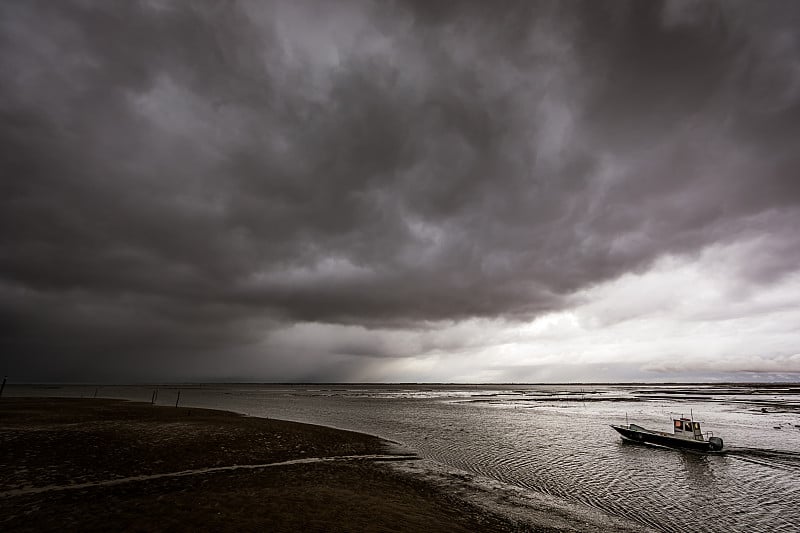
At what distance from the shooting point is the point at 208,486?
1773cm

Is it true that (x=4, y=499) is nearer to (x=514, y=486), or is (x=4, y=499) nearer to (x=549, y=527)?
(x=549, y=527)

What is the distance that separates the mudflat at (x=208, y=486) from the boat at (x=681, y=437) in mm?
25629

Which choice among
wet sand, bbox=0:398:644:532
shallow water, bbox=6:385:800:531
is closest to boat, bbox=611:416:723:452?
shallow water, bbox=6:385:800:531

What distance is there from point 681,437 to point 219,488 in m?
39.2

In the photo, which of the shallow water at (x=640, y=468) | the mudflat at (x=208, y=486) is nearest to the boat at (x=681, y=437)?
the shallow water at (x=640, y=468)

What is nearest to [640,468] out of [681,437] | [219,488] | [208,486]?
[681,437]

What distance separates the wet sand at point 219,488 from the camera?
43.4 ft

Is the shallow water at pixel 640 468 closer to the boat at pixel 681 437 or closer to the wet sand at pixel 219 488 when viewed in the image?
the boat at pixel 681 437

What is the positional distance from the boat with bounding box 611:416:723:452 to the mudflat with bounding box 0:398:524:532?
84.1ft

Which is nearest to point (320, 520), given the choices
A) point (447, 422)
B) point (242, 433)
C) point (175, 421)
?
point (242, 433)

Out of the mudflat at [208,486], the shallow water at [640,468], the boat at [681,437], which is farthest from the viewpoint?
the boat at [681,437]

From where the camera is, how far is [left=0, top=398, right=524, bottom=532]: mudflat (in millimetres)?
13164

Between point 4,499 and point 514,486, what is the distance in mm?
23684

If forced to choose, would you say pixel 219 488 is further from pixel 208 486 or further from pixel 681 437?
pixel 681 437
